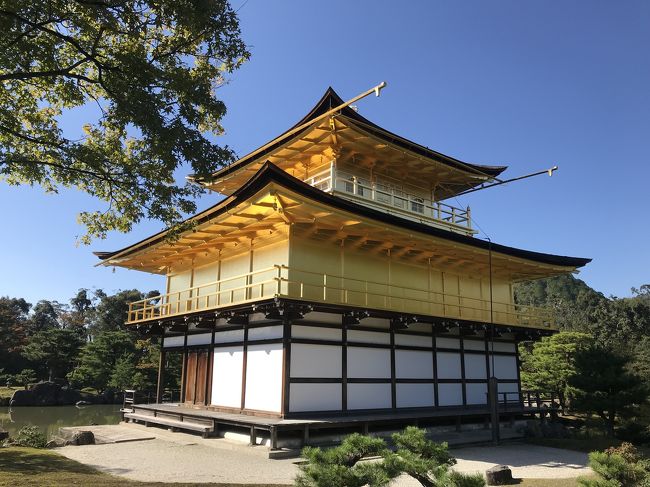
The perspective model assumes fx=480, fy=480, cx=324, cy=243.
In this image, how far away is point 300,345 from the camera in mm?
14641

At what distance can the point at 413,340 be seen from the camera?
17.8 m

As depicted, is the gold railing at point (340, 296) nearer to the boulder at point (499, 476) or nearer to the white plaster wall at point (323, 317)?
the white plaster wall at point (323, 317)

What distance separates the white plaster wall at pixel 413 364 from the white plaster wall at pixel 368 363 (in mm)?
540

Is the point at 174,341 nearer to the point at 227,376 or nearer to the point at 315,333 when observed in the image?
the point at 227,376

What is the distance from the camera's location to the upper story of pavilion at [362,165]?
60.3 feet

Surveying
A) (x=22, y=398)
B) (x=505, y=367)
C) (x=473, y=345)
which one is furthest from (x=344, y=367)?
(x=22, y=398)

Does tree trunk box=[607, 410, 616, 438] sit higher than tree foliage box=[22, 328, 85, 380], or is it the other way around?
tree foliage box=[22, 328, 85, 380]

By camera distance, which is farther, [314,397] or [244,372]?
[244,372]

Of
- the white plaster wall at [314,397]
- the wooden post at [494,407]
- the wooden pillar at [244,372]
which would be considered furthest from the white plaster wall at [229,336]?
the wooden post at [494,407]

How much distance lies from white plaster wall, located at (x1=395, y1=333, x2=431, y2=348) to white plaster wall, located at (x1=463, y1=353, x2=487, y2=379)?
238 centimetres

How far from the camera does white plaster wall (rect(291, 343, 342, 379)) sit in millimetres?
14492

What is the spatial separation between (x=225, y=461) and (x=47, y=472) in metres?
3.92

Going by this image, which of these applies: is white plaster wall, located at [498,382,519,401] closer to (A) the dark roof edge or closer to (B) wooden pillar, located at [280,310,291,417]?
(A) the dark roof edge

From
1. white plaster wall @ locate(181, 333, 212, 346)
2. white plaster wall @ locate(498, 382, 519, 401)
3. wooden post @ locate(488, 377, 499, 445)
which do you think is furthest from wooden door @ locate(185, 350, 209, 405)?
white plaster wall @ locate(498, 382, 519, 401)
